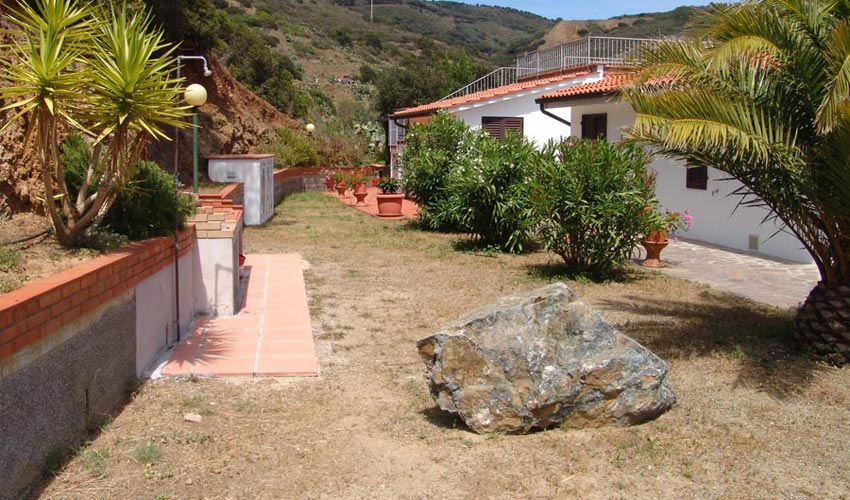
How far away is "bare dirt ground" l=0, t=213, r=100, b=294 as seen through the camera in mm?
4449

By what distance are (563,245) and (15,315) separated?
783cm

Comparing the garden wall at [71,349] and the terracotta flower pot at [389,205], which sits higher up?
the terracotta flower pot at [389,205]

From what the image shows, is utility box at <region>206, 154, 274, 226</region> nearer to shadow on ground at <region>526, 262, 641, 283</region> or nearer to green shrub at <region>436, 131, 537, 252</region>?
green shrub at <region>436, 131, 537, 252</region>

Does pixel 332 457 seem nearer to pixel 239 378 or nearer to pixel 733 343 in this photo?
pixel 239 378

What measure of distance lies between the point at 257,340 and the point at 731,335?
430 cm

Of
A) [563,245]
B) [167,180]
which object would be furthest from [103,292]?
[563,245]

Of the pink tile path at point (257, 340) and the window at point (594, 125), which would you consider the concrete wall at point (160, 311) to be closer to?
the pink tile path at point (257, 340)

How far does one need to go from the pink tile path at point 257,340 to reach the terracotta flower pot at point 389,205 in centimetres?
952

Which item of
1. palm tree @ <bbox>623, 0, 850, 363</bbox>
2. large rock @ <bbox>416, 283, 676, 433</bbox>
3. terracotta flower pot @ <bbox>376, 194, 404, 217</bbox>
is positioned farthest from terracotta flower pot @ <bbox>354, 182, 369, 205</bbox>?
large rock @ <bbox>416, 283, 676, 433</bbox>

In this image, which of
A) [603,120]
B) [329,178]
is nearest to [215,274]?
[603,120]

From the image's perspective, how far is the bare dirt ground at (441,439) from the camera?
4.05 metres

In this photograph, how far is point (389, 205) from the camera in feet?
62.5

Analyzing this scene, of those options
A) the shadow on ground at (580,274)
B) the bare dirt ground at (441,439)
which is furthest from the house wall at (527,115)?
the bare dirt ground at (441,439)

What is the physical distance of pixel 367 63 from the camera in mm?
61750
